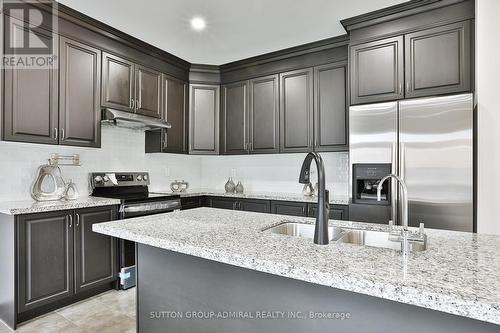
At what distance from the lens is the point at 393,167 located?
8.71 feet

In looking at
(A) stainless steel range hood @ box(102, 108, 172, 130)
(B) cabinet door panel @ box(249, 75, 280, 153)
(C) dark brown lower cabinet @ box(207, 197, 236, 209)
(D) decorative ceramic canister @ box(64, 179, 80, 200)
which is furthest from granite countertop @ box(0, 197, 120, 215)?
(B) cabinet door panel @ box(249, 75, 280, 153)

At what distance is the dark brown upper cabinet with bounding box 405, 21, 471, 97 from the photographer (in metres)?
2.49

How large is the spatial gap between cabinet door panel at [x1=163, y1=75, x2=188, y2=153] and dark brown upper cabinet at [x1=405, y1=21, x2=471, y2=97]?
2755 millimetres

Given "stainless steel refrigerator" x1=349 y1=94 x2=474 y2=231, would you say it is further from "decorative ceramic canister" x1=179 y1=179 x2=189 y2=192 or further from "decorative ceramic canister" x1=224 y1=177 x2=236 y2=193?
"decorative ceramic canister" x1=179 y1=179 x2=189 y2=192

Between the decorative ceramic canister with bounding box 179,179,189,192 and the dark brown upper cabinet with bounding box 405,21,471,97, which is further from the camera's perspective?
the decorative ceramic canister with bounding box 179,179,189,192

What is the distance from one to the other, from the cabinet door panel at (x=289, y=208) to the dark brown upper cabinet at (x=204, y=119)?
130cm

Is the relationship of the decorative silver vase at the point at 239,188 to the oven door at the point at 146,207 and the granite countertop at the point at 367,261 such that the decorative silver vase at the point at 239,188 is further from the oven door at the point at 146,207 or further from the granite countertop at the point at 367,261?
the granite countertop at the point at 367,261

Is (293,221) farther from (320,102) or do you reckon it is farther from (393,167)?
(320,102)

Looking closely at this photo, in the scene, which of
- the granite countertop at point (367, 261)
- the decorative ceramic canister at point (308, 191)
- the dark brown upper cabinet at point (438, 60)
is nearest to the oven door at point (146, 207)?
the granite countertop at point (367, 261)

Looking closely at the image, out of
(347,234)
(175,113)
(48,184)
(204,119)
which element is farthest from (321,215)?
(204,119)

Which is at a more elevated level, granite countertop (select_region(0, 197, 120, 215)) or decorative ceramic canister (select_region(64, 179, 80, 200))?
decorative ceramic canister (select_region(64, 179, 80, 200))

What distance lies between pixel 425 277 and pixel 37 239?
2658mm

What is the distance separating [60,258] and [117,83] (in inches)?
73.6

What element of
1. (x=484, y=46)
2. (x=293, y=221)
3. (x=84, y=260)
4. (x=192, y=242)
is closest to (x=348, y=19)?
(x=484, y=46)
